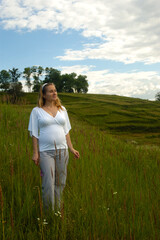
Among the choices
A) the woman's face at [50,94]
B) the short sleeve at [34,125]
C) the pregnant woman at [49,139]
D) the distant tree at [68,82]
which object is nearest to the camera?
the pregnant woman at [49,139]

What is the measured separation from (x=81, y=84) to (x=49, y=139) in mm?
85636

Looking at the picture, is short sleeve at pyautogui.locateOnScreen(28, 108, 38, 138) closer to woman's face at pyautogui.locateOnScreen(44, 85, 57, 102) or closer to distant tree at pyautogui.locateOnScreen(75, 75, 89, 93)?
woman's face at pyautogui.locateOnScreen(44, 85, 57, 102)

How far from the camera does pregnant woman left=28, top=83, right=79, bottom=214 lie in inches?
128

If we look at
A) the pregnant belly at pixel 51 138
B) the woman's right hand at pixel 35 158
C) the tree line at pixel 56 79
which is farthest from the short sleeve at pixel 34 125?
the tree line at pixel 56 79

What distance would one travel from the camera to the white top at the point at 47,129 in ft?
11.1

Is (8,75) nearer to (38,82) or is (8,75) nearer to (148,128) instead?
(38,82)

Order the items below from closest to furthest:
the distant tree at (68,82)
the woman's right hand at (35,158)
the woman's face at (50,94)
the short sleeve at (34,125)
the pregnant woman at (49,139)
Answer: the pregnant woman at (49,139) < the woman's right hand at (35,158) < the short sleeve at (34,125) < the woman's face at (50,94) < the distant tree at (68,82)

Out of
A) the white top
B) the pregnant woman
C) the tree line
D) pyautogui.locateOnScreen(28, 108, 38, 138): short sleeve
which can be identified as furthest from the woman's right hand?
the tree line

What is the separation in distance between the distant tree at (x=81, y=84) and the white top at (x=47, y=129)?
8474cm

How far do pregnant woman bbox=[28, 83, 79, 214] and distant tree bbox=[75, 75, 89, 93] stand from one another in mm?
84526

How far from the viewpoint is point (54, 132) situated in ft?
11.4

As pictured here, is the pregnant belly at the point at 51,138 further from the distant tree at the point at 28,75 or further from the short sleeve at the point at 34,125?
the distant tree at the point at 28,75

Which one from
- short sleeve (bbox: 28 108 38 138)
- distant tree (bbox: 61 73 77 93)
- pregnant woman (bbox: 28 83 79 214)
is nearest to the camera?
pregnant woman (bbox: 28 83 79 214)

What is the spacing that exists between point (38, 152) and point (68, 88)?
8201 centimetres
